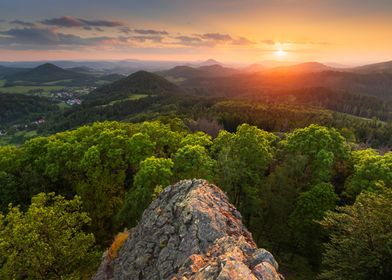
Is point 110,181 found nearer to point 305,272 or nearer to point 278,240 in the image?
point 278,240

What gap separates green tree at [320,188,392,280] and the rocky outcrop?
11.9 meters

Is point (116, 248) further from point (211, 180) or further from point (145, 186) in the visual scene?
point (211, 180)

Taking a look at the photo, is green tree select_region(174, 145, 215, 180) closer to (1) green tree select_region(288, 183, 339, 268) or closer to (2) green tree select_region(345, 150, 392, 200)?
(1) green tree select_region(288, 183, 339, 268)

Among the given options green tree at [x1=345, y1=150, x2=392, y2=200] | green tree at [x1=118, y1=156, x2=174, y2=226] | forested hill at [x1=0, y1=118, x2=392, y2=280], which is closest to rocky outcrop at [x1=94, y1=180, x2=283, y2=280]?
forested hill at [x1=0, y1=118, x2=392, y2=280]

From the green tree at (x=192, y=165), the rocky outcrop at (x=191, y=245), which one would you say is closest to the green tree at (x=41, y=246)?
the rocky outcrop at (x=191, y=245)

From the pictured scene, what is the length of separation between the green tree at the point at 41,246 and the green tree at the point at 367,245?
23.6 metres

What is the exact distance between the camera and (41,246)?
82.7 feet

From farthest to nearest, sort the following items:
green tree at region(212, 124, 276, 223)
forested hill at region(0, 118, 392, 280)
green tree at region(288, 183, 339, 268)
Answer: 1. green tree at region(212, 124, 276, 223)
2. green tree at region(288, 183, 339, 268)
3. forested hill at region(0, 118, 392, 280)

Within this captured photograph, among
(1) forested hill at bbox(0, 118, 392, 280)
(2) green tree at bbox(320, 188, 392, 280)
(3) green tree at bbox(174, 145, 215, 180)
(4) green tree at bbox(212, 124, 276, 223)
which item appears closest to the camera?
(2) green tree at bbox(320, 188, 392, 280)

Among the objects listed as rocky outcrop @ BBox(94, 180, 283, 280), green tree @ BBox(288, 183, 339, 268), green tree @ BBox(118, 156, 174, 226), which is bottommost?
green tree @ BBox(288, 183, 339, 268)

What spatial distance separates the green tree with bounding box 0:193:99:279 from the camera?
81.4 feet

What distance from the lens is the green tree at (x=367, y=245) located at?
937 inches

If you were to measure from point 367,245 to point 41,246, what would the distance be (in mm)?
27897

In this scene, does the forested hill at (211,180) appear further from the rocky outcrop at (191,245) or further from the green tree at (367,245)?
the rocky outcrop at (191,245)
